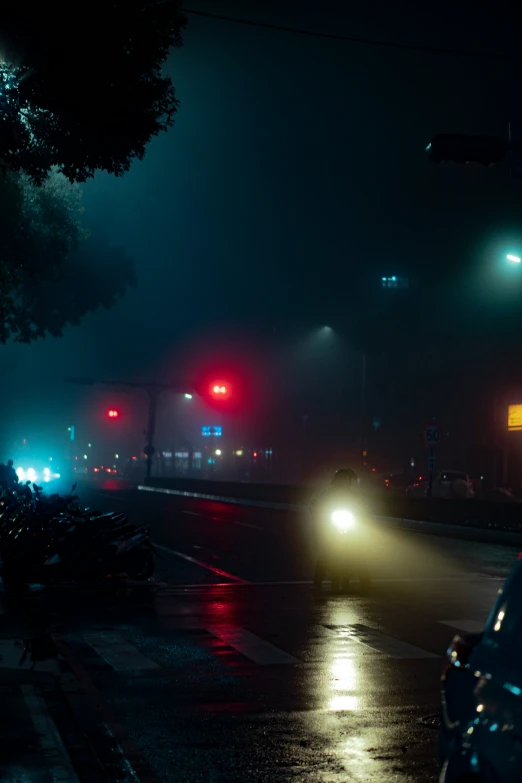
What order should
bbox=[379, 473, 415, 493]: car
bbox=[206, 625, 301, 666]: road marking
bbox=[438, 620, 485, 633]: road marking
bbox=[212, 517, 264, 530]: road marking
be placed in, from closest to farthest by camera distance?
1. bbox=[206, 625, 301, 666]: road marking
2. bbox=[438, 620, 485, 633]: road marking
3. bbox=[212, 517, 264, 530]: road marking
4. bbox=[379, 473, 415, 493]: car

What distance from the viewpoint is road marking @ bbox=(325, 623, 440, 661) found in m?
11.3

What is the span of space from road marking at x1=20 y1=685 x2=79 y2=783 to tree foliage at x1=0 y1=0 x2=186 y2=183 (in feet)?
27.7

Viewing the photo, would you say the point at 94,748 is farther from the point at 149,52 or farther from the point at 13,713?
the point at 149,52

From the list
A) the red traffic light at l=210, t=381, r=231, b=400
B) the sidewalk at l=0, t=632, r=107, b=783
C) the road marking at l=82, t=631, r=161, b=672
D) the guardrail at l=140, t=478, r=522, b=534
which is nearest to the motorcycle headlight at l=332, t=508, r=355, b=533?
the guardrail at l=140, t=478, r=522, b=534

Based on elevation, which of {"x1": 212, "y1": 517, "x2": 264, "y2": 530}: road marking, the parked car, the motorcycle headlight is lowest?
{"x1": 212, "y1": 517, "x2": 264, "y2": 530}: road marking

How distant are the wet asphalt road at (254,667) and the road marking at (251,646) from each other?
0.08 feet

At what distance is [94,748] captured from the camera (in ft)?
24.2

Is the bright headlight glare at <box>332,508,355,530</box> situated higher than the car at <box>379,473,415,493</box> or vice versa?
the car at <box>379,473,415,493</box>

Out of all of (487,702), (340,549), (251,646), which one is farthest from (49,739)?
(340,549)

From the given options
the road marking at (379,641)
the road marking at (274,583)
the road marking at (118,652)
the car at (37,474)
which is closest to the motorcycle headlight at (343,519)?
the road marking at (274,583)

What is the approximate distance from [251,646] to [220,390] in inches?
1357

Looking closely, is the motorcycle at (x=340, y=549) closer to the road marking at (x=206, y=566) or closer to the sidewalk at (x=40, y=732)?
the road marking at (x=206, y=566)

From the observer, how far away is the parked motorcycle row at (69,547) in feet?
53.9

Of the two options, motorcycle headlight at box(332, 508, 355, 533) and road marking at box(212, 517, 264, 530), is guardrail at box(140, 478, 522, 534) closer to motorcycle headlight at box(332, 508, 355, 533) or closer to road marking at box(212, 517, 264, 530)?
road marking at box(212, 517, 264, 530)
